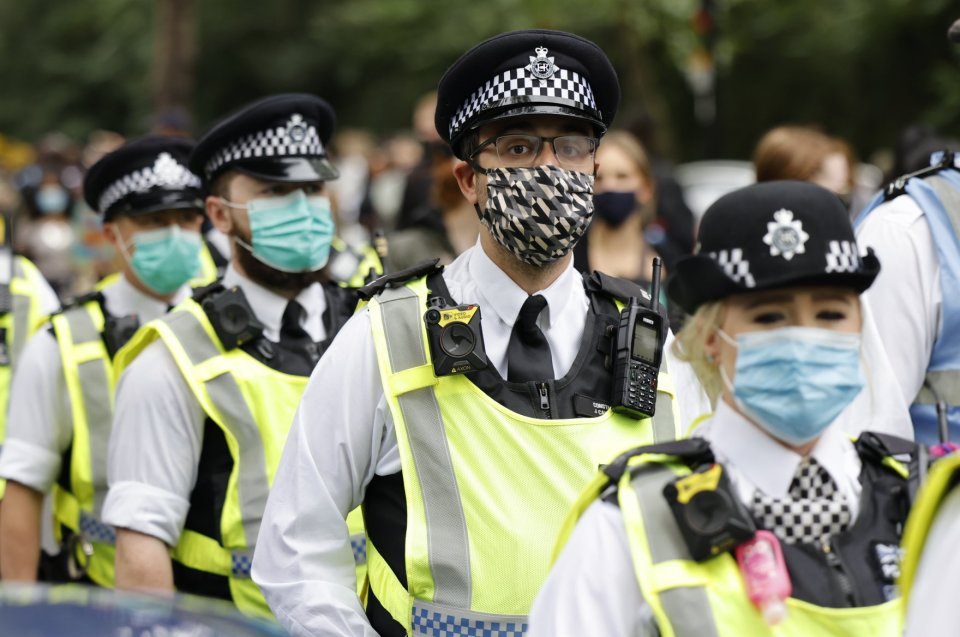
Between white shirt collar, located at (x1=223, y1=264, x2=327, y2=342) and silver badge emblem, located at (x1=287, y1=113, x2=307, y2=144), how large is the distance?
1.59 feet

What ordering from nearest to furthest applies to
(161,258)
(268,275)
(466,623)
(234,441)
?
(466,623) < (234,441) < (268,275) < (161,258)

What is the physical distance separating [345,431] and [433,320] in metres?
0.34

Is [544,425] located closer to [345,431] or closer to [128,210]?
[345,431]

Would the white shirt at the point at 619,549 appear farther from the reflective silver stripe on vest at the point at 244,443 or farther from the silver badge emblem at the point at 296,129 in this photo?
the silver badge emblem at the point at 296,129

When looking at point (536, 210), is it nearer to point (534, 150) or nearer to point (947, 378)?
point (534, 150)

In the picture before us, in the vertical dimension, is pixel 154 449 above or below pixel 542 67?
below

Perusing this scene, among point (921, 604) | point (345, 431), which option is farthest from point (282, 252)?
point (921, 604)

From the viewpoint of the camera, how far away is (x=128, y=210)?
20.3ft

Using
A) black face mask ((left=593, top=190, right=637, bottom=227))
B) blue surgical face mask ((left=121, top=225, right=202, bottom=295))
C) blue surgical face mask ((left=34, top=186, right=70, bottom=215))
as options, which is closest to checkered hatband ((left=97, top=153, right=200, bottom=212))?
blue surgical face mask ((left=121, top=225, right=202, bottom=295))

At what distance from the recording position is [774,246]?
9.66 ft

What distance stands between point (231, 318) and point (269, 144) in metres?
0.68

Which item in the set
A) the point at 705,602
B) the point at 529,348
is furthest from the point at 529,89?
the point at 705,602

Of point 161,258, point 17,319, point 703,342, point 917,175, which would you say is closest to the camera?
point 703,342

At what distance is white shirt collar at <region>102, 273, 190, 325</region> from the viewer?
6.10m
